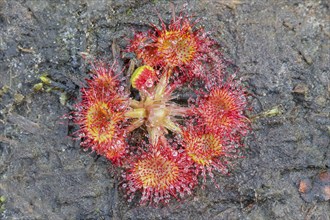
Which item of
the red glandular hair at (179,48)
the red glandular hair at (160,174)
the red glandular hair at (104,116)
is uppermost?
the red glandular hair at (179,48)

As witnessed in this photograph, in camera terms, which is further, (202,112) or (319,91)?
(319,91)

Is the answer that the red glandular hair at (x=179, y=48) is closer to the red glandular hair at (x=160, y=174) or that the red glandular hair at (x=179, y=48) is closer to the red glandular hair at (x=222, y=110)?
the red glandular hair at (x=222, y=110)

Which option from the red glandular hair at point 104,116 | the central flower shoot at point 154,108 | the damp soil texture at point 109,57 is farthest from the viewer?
the damp soil texture at point 109,57

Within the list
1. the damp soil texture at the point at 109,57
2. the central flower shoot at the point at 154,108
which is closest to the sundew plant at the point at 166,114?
the central flower shoot at the point at 154,108

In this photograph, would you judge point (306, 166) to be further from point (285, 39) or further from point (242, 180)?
point (285, 39)

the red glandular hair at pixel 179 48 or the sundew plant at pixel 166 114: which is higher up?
the red glandular hair at pixel 179 48

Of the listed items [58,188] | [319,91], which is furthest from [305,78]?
[58,188]

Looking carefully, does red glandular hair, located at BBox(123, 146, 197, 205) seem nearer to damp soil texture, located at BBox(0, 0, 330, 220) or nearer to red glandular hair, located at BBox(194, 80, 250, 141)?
damp soil texture, located at BBox(0, 0, 330, 220)
